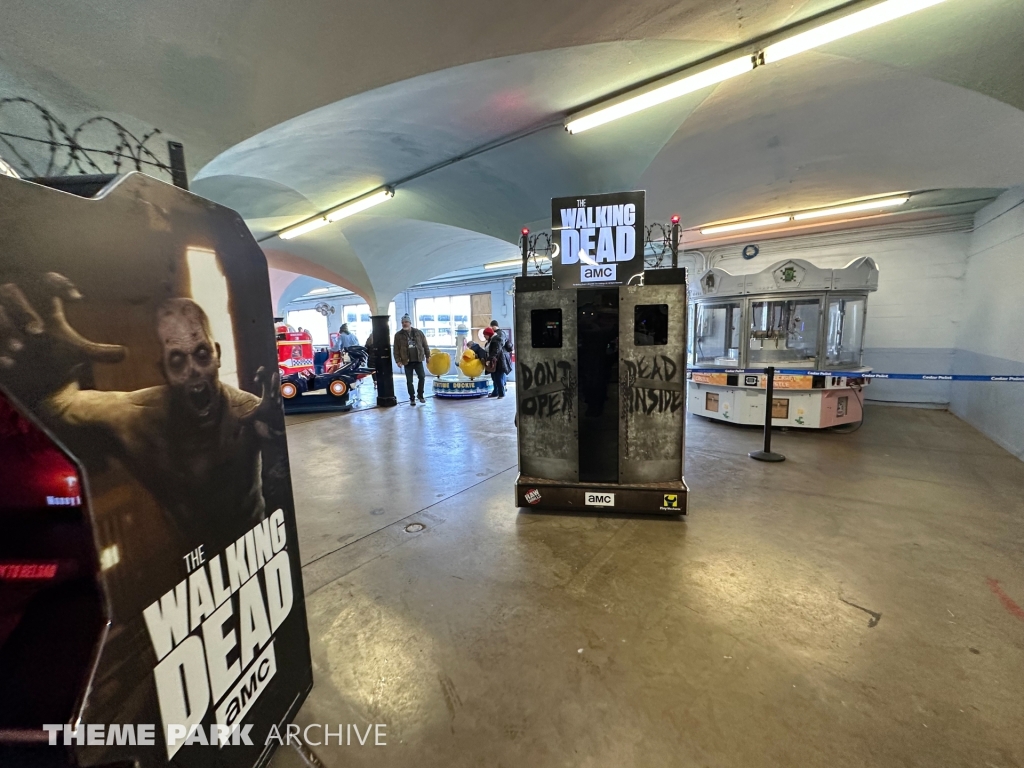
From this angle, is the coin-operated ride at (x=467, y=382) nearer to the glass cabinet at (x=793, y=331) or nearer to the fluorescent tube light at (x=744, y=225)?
the glass cabinet at (x=793, y=331)

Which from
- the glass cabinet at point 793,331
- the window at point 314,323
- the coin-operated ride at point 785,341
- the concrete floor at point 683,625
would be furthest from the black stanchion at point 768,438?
the window at point 314,323

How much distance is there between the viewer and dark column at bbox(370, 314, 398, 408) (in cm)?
944

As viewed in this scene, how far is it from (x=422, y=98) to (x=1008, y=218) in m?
8.14

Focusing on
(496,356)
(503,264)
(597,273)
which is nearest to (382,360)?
(496,356)

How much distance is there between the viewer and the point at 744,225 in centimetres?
745

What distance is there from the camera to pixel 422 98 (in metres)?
3.62

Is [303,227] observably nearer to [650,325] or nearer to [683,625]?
[650,325]

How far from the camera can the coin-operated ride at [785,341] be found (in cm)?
621

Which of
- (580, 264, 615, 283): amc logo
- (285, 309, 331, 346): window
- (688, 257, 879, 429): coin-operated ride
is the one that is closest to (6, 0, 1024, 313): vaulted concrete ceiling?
(688, 257, 879, 429): coin-operated ride

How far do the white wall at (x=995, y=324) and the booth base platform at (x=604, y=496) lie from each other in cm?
488

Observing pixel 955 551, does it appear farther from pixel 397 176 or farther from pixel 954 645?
pixel 397 176

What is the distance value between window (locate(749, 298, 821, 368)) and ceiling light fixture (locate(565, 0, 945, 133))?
15.1ft

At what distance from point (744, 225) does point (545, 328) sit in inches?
241

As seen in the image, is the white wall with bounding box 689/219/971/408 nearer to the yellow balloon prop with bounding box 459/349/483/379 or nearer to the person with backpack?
the person with backpack
